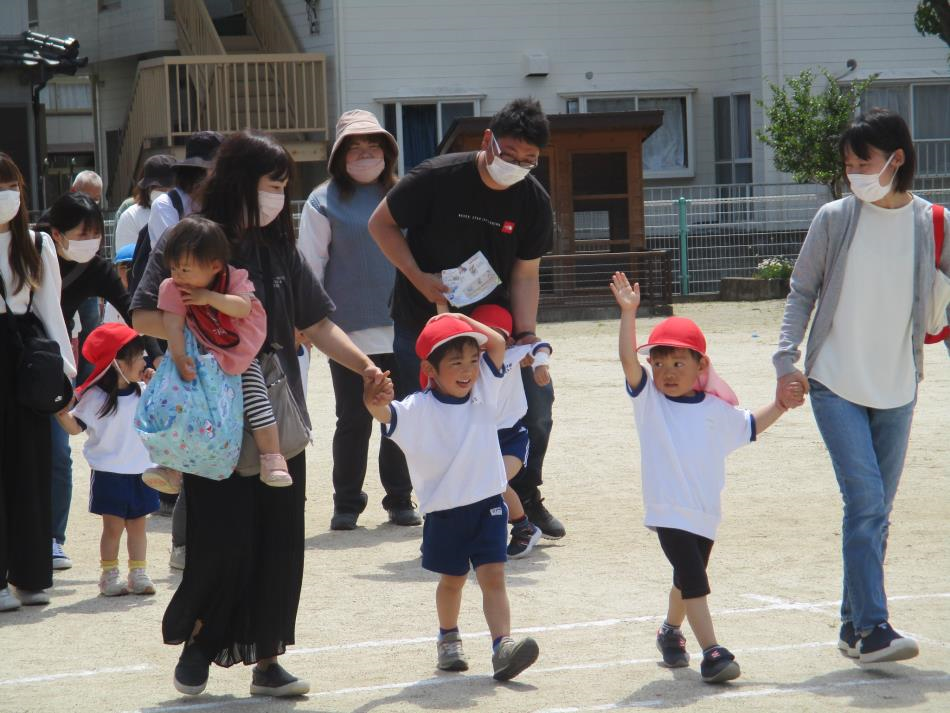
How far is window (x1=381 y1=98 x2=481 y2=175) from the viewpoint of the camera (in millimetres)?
26422

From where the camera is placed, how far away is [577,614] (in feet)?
19.2

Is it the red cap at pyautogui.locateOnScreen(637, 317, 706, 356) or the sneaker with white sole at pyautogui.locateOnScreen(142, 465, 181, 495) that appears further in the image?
the red cap at pyautogui.locateOnScreen(637, 317, 706, 356)

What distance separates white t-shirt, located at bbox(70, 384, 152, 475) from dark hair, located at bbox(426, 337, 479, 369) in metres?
1.97

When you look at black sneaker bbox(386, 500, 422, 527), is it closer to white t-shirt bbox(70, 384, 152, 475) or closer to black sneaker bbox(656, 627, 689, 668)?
white t-shirt bbox(70, 384, 152, 475)

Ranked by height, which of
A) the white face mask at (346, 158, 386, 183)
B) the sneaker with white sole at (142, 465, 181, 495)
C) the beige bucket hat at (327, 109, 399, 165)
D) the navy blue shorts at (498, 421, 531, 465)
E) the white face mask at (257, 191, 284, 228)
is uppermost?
the beige bucket hat at (327, 109, 399, 165)

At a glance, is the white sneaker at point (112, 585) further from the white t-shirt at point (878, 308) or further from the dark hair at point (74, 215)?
the white t-shirt at point (878, 308)

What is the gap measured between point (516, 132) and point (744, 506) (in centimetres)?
298

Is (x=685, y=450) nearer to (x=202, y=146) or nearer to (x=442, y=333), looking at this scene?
(x=442, y=333)


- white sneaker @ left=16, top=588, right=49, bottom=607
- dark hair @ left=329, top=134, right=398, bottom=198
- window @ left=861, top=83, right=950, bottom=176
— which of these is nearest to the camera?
white sneaker @ left=16, top=588, right=49, bottom=607

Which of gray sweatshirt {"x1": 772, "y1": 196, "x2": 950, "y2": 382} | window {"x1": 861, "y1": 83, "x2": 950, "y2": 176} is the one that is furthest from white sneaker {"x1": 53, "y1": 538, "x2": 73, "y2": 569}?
window {"x1": 861, "y1": 83, "x2": 950, "y2": 176}

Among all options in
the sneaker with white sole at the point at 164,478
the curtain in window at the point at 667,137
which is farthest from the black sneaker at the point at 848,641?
the curtain in window at the point at 667,137

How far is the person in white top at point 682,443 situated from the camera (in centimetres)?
494

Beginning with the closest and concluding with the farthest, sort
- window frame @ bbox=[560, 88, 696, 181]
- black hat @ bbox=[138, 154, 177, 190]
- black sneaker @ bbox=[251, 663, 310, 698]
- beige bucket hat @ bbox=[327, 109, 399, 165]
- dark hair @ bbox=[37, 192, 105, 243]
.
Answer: black sneaker @ bbox=[251, 663, 310, 698] → dark hair @ bbox=[37, 192, 105, 243] → beige bucket hat @ bbox=[327, 109, 399, 165] → black hat @ bbox=[138, 154, 177, 190] → window frame @ bbox=[560, 88, 696, 181]

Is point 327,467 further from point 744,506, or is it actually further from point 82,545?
point 744,506
